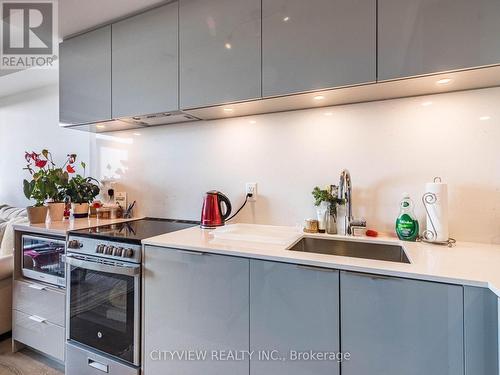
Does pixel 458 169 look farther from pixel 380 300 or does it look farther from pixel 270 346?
pixel 270 346

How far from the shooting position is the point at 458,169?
1.38 metres

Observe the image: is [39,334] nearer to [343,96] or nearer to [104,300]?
[104,300]

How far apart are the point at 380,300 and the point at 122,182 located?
7.15 feet

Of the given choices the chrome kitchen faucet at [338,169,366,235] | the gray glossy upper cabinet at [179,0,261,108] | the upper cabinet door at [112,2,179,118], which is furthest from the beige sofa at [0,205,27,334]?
the chrome kitchen faucet at [338,169,366,235]

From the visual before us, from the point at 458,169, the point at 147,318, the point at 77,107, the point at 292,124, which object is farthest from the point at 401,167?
the point at 77,107

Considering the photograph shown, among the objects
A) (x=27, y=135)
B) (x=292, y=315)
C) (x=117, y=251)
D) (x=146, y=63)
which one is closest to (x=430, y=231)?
(x=292, y=315)

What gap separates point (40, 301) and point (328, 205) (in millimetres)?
2012

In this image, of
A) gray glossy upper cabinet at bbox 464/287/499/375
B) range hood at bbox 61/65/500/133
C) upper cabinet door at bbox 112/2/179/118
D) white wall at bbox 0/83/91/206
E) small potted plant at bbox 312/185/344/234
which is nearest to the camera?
gray glossy upper cabinet at bbox 464/287/499/375

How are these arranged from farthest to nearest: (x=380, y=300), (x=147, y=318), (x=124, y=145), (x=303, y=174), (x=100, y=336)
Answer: (x=124, y=145) < (x=303, y=174) < (x=100, y=336) < (x=147, y=318) < (x=380, y=300)

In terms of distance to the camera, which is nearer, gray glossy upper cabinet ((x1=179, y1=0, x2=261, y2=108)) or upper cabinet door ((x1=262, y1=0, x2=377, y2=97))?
upper cabinet door ((x1=262, y1=0, x2=377, y2=97))

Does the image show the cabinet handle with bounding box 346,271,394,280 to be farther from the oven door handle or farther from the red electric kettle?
the oven door handle

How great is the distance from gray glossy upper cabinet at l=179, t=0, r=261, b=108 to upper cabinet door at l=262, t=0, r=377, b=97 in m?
0.07

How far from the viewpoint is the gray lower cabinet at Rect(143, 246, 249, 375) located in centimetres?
122

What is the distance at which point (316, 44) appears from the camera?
132 cm
